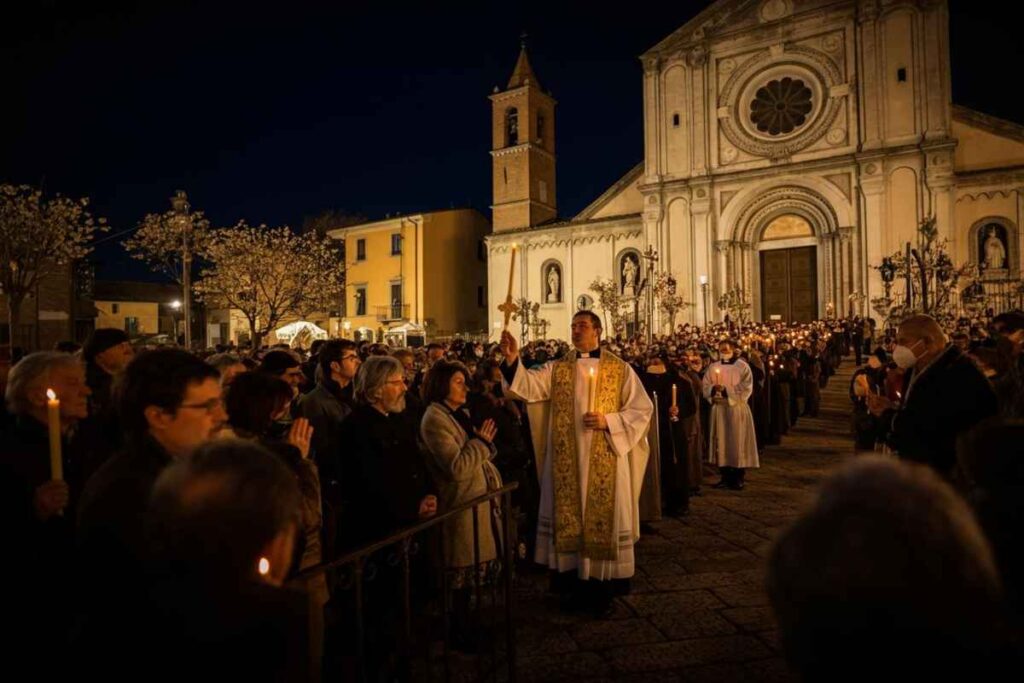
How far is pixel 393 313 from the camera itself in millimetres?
43531

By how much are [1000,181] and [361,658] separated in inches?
1252

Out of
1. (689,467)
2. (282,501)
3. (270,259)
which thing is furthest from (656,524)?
(270,259)

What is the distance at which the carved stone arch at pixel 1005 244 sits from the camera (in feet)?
86.2

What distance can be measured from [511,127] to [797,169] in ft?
58.2

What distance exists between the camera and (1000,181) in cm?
→ 2677

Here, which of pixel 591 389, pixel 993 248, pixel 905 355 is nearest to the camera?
pixel 905 355

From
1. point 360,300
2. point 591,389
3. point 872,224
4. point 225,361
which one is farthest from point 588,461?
point 360,300

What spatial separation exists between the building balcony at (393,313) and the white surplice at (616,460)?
38035 millimetres

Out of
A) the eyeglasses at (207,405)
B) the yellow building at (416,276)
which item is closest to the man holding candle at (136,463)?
the eyeglasses at (207,405)

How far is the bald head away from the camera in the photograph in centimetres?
443

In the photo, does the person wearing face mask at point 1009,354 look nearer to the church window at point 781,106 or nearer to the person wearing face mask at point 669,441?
the person wearing face mask at point 669,441

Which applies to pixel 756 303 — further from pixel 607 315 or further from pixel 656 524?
pixel 656 524

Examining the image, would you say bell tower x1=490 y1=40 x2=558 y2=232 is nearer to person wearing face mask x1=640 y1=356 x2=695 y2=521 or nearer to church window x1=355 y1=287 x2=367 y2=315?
church window x1=355 y1=287 x2=367 y2=315

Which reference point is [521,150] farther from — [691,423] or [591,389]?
[591,389]
